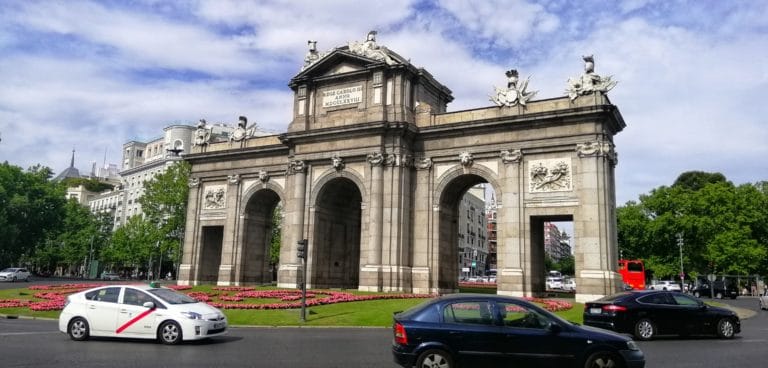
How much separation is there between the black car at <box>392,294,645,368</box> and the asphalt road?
207cm

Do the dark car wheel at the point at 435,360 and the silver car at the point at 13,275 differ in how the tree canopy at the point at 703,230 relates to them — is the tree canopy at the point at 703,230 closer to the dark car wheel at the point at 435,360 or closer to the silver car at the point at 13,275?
the dark car wheel at the point at 435,360

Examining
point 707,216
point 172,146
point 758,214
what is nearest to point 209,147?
point 707,216

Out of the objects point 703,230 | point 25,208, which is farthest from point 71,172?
point 703,230

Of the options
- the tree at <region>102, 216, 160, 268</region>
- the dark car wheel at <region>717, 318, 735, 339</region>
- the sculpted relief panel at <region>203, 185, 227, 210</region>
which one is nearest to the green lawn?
the dark car wheel at <region>717, 318, 735, 339</region>

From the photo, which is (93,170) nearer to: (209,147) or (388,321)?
(209,147)

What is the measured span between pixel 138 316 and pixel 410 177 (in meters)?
23.5

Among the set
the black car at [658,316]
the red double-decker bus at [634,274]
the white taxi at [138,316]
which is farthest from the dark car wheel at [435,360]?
the red double-decker bus at [634,274]

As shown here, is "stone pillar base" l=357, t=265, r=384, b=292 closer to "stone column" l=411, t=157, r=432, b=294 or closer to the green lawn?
"stone column" l=411, t=157, r=432, b=294

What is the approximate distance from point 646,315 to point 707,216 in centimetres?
5058

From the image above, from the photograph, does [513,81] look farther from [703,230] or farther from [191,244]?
[703,230]

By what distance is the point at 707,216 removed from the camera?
60.3 m

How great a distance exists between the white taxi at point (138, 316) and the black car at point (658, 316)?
1151cm

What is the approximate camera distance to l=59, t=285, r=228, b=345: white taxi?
15.1 meters

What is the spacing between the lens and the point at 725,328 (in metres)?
17.8
